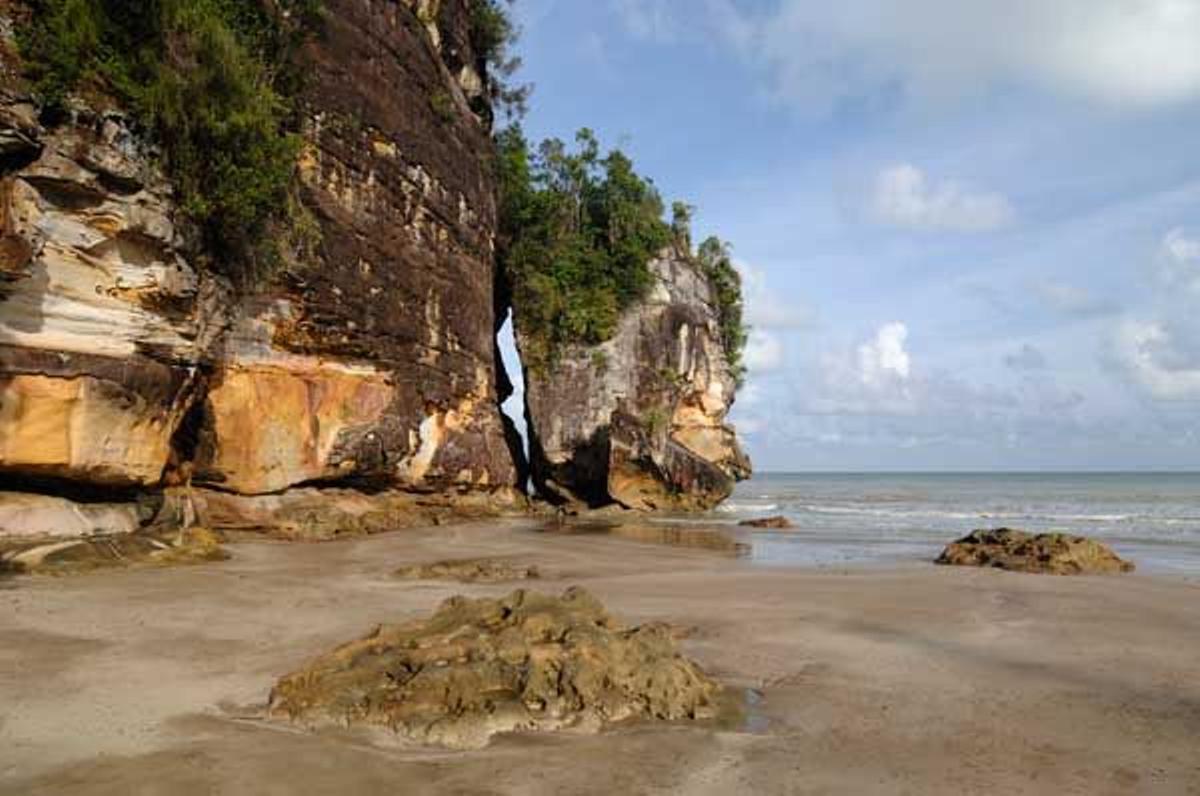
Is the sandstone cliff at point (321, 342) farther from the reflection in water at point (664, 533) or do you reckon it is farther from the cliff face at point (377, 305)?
the reflection in water at point (664, 533)

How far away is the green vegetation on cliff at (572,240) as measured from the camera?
33.2m

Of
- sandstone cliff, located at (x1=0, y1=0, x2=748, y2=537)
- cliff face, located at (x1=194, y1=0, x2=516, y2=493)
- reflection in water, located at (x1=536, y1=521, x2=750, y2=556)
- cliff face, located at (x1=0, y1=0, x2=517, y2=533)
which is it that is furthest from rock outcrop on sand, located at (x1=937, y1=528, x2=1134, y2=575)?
cliff face, located at (x1=194, y1=0, x2=516, y2=493)

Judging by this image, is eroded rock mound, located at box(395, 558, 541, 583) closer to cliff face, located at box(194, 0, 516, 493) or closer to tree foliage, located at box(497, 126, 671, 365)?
cliff face, located at box(194, 0, 516, 493)

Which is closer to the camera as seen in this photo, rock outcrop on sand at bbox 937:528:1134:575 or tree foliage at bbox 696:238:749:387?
rock outcrop on sand at bbox 937:528:1134:575

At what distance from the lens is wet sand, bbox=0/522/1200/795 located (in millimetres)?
4496

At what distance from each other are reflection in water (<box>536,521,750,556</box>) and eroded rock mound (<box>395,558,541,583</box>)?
6.19 meters

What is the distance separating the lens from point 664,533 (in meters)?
23.2

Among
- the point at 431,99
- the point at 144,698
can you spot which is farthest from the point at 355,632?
the point at 431,99

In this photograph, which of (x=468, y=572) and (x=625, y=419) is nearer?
(x=468, y=572)

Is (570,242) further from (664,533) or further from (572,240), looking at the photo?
(664,533)

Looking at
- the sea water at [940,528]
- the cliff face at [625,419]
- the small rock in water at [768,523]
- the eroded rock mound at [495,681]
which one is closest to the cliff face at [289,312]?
the cliff face at [625,419]

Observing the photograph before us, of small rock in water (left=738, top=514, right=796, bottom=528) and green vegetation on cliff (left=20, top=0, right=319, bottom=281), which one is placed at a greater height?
green vegetation on cliff (left=20, top=0, right=319, bottom=281)

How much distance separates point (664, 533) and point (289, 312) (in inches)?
446

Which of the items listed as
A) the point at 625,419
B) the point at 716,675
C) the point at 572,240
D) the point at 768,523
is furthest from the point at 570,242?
the point at 716,675
